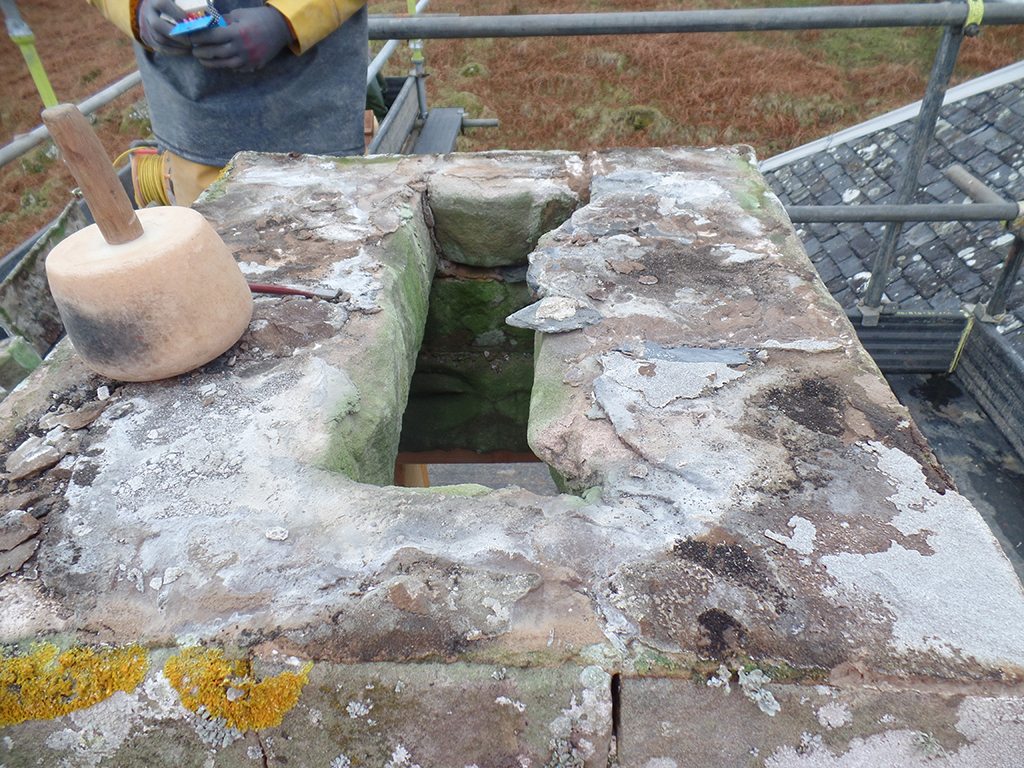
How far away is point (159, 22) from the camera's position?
188 cm

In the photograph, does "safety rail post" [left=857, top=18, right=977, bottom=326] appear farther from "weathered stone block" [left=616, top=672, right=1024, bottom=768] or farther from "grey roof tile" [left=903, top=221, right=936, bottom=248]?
"weathered stone block" [left=616, top=672, right=1024, bottom=768]

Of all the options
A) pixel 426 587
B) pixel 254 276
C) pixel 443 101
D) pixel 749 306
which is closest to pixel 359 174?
pixel 254 276

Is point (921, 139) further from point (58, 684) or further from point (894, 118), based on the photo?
point (894, 118)

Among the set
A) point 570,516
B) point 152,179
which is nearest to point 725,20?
point 570,516

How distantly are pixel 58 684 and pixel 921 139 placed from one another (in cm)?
287

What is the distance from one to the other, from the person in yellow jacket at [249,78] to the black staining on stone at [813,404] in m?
1.90

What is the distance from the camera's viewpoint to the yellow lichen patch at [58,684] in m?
0.81

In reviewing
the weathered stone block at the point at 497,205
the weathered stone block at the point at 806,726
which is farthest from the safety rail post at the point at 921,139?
the weathered stone block at the point at 806,726

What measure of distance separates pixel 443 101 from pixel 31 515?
880 cm

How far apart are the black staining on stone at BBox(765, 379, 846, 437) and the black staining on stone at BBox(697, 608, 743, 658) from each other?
43cm

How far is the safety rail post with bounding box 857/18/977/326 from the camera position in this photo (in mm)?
2098

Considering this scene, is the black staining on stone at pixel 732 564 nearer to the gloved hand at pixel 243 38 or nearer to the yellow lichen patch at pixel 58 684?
the yellow lichen patch at pixel 58 684

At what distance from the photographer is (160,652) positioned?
0.82m

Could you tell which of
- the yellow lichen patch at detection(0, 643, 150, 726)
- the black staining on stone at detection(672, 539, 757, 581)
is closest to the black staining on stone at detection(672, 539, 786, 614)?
the black staining on stone at detection(672, 539, 757, 581)
